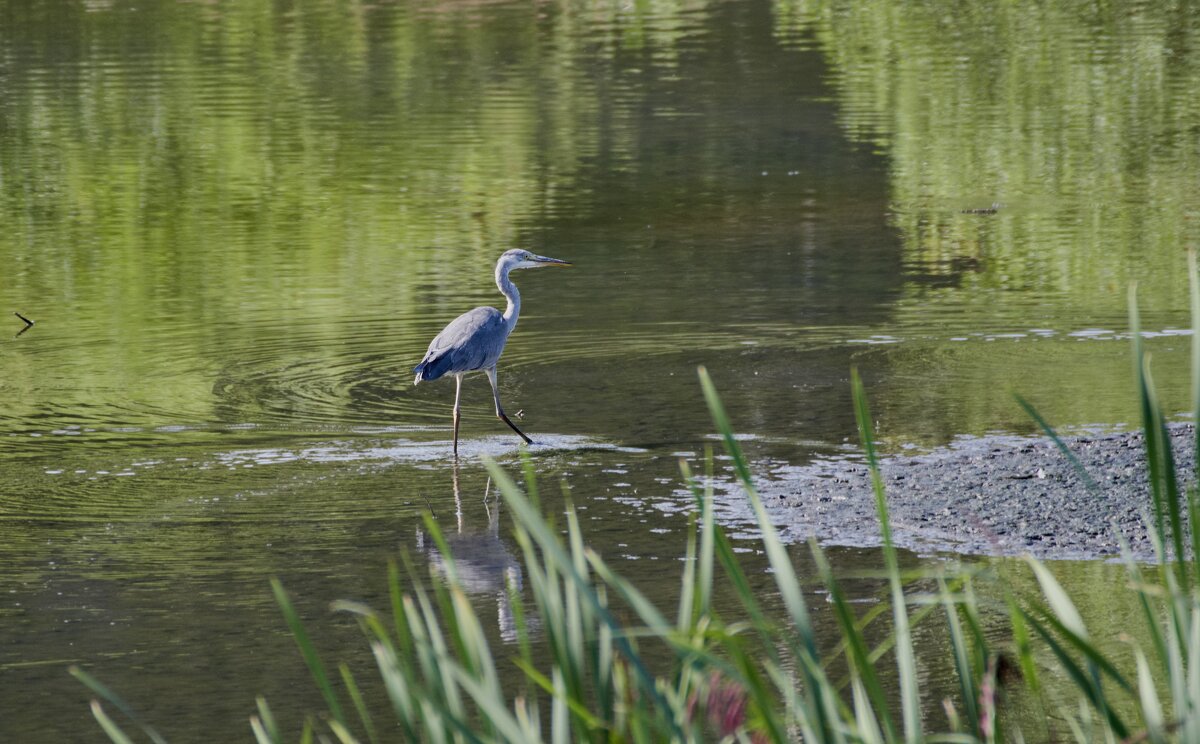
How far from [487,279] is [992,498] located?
26.4 feet

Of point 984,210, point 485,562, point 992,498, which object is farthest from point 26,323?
point 984,210

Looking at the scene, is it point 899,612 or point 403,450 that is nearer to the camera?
point 899,612

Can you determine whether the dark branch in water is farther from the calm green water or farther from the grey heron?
the grey heron

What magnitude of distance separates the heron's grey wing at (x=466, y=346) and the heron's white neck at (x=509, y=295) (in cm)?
20

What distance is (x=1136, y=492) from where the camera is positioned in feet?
25.3

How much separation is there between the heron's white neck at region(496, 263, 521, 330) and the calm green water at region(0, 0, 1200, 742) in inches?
23.2

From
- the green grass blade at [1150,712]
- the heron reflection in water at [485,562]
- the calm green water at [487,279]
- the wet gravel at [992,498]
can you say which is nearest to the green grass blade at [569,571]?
the green grass blade at [1150,712]

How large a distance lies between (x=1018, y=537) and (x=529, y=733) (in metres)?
5.13

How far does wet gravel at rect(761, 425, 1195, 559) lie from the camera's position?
7.43m

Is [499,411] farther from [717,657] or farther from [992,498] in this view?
[717,657]

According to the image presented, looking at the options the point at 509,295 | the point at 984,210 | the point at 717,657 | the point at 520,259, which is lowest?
the point at 984,210

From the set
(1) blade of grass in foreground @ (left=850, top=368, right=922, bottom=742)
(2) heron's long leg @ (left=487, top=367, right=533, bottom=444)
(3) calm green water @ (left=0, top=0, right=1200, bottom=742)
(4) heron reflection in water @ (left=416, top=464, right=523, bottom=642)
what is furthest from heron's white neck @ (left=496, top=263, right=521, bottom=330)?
(1) blade of grass in foreground @ (left=850, top=368, right=922, bottom=742)

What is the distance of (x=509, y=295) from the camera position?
1091 cm

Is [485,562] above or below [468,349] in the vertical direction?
below
